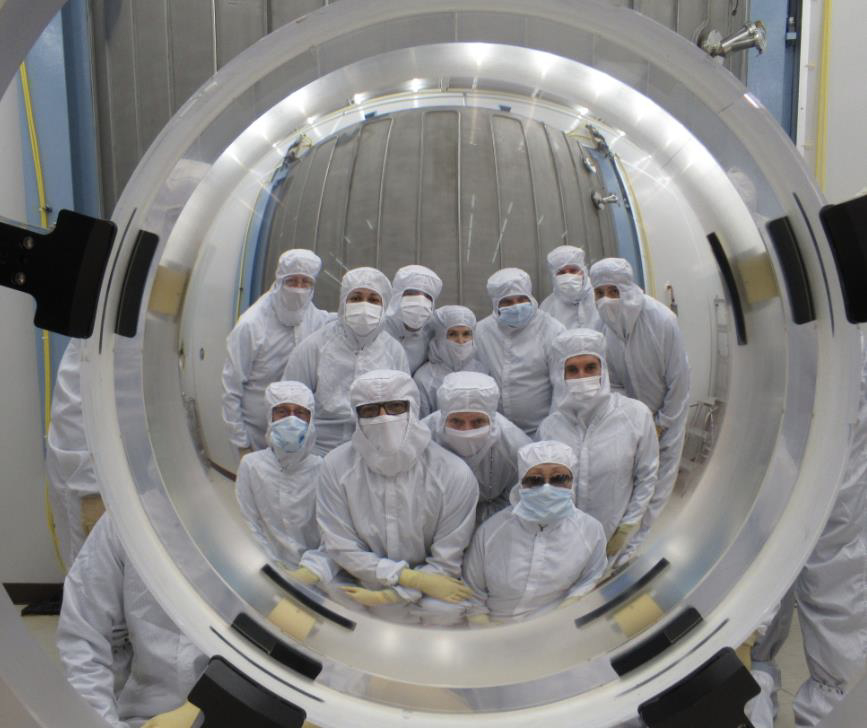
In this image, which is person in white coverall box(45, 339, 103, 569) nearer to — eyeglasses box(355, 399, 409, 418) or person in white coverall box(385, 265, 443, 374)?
eyeglasses box(355, 399, 409, 418)

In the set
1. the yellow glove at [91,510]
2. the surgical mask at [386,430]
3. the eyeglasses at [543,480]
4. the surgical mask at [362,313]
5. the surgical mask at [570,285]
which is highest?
the surgical mask at [570,285]

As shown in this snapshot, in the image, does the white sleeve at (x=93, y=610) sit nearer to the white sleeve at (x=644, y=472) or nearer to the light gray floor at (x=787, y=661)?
the light gray floor at (x=787, y=661)

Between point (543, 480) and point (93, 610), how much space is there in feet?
2.91

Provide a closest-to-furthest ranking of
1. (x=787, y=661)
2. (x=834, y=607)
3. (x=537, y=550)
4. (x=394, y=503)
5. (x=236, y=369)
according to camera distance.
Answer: (x=236, y=369) → (x=537, y=550) → (x=394, y=503) → (x=834, y=607) → (x=787, y=661)

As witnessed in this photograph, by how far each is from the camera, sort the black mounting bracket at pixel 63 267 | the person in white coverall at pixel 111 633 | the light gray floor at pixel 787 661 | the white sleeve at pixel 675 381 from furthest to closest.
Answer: the light gray floor at pixel 787 661 → the person in white coverall at pixel 111 633 → the white sleeve at pixel 675 381 → the black mounting bracket at pixel 63 267

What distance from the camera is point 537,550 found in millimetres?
642

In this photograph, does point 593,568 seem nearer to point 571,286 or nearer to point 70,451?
point 571,286

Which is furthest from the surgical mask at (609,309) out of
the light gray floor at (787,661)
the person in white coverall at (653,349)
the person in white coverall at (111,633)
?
the light gray floor at (787,661)

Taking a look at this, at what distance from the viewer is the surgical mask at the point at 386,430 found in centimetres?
67

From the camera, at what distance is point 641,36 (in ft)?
1.37

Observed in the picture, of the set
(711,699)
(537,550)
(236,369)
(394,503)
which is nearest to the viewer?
(711,699)

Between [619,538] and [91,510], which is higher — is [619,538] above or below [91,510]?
above

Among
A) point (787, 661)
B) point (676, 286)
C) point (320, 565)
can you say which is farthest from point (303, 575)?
point (787, 661)

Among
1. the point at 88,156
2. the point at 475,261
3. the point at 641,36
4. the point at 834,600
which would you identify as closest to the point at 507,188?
the point at 475,261
